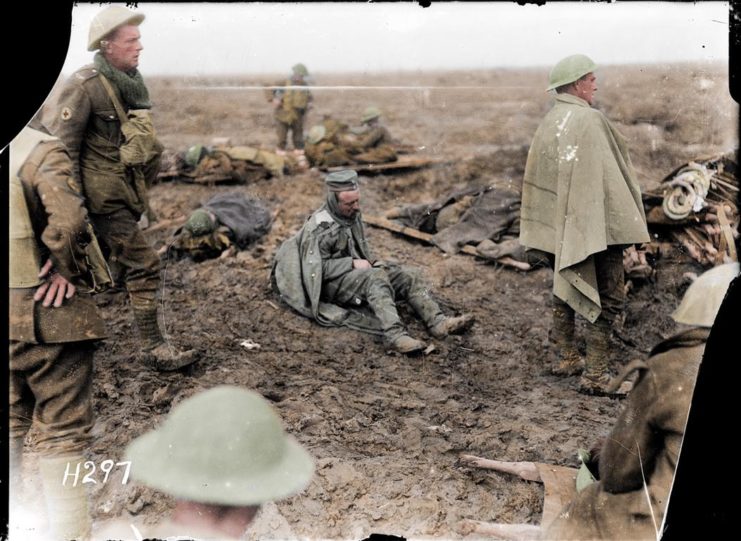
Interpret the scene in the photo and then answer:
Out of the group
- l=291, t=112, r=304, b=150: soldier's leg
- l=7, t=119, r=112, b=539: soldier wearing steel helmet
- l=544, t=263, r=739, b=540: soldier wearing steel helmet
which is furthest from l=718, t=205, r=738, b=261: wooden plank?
l=7, t=119, r=112, b=539: soldier wearing steel helmet

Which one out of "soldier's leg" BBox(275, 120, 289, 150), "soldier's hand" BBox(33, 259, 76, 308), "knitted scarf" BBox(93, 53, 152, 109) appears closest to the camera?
"soldier's hand" BBox(33, 259, 76, 308)

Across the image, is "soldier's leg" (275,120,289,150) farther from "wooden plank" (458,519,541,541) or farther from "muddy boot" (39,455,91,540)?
"wooden plank" (458,519,541,541)

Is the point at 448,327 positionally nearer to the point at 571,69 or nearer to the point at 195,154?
the point at 571,69

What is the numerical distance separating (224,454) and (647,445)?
1.80 m

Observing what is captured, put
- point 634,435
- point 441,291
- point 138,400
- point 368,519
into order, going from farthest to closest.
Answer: point 441,291 → point 138,400 → point 368,519 → point 634,435

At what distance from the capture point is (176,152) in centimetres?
435

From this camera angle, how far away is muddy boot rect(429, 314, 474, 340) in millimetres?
4203

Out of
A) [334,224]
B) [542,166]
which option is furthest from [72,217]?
[542,166]

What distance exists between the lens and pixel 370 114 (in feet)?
15.2

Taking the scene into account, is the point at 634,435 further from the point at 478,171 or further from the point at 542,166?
the point at 478,171

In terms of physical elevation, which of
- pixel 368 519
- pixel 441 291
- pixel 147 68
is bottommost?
pixel 368 519

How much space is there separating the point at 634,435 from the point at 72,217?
8.57 feet

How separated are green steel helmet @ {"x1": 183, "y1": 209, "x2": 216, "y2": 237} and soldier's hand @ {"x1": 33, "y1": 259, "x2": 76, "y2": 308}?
731 millimetres

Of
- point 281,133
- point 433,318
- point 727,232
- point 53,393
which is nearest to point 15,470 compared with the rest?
point 53,393
